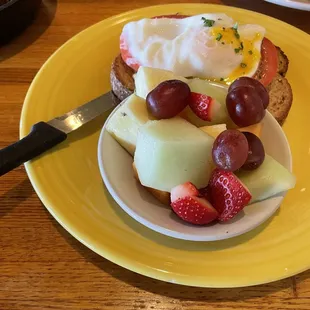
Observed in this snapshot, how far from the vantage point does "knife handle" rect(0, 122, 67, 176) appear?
44.2 inches

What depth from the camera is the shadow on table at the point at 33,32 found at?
1.72 m

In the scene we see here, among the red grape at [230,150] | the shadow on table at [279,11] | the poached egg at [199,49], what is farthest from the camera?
the shadow on table at [279,11]

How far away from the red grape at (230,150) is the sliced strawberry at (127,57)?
0.54 meters

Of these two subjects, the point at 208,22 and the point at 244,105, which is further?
the point at 208,22

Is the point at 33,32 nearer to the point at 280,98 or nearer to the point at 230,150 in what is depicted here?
the point at 280,98

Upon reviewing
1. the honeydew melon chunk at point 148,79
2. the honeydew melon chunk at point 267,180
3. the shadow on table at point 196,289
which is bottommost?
the shadow on table at point 196,289

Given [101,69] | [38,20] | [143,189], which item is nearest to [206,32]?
[101,69]

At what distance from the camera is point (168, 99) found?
1011 millimetres

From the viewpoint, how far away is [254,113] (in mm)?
1034

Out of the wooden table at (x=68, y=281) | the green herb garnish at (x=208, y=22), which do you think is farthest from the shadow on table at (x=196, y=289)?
the green herb garnish at (x=208, y=22)

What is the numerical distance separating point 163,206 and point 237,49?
1.88 feet

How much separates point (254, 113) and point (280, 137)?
175mm

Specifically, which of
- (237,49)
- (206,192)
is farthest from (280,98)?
(206,192)

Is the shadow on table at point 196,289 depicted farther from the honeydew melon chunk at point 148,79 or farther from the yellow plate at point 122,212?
the honeydew melon chunk at point 148,79
